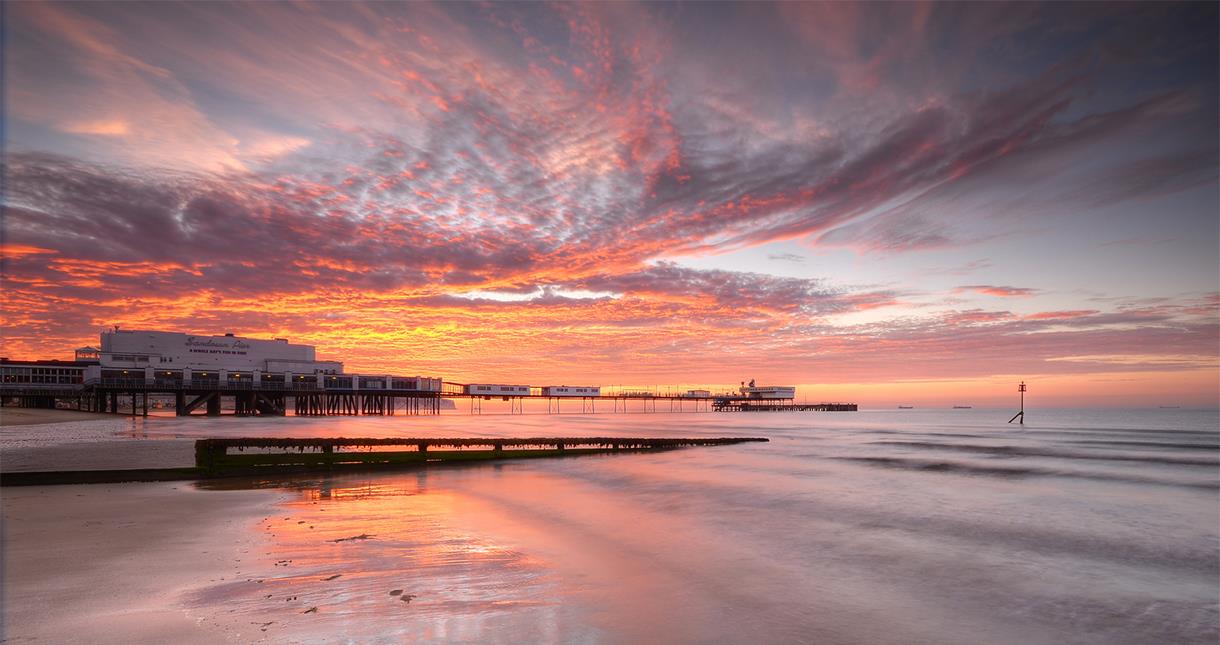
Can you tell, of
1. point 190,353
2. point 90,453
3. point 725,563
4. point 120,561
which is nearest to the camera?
point 120,561

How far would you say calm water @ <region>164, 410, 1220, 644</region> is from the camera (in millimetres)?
8547

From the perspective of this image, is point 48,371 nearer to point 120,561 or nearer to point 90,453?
point 90,453

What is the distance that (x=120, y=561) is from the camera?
10008 mm

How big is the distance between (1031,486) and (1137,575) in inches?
647

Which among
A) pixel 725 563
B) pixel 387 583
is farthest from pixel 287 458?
pixel 725 563

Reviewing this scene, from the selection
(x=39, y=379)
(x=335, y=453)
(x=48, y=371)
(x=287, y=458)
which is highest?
(x=48, y=371)

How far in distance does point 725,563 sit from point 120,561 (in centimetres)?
1121

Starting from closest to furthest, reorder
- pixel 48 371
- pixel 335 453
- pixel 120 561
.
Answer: pixel 120 561
pixel 335 453
pixel 48 371

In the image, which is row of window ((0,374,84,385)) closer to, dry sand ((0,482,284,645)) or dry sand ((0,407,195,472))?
dry sand ((0,407,195,472))

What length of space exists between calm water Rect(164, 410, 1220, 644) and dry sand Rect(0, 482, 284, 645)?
23.9 inches

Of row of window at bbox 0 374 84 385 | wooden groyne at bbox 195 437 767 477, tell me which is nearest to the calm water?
wooden groyne at bbox 195 437 767 477

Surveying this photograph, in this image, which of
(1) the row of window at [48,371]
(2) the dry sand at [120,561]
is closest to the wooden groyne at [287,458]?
(2) the dry sand at [120,561]

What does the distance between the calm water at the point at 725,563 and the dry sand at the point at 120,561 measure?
61 centimetres

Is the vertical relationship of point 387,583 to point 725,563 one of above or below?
above
